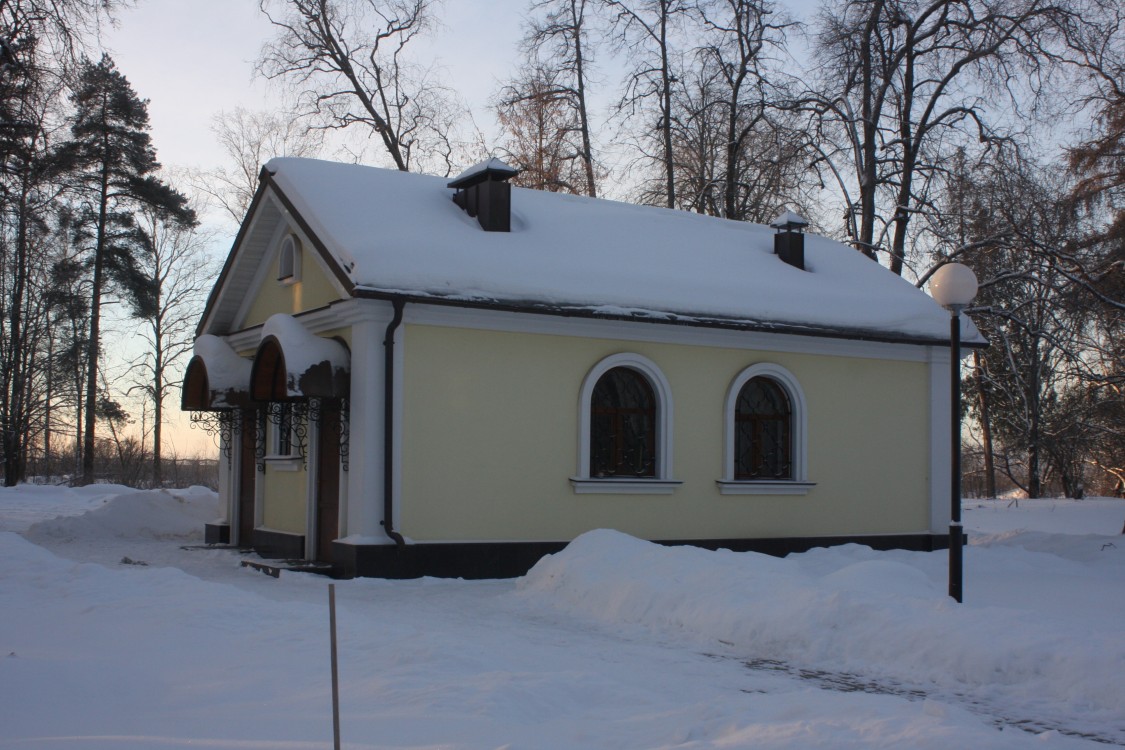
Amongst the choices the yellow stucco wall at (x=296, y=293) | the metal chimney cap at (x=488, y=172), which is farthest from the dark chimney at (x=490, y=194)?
the yellow stucco wall at (x=296, y=293)

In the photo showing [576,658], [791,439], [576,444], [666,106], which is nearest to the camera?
[576,658]

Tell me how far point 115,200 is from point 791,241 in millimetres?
22340

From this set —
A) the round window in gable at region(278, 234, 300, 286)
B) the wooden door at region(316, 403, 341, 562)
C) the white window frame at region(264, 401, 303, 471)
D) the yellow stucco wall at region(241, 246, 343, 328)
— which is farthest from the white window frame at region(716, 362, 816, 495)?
the round window in gable at region(278, 234, 300, 286)

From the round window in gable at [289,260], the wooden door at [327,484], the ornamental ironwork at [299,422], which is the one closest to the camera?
the ornamental ironwork at [299,422]

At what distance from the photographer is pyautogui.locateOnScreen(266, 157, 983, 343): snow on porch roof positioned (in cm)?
1303

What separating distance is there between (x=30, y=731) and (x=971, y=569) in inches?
443

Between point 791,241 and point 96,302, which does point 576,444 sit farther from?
point 96,302

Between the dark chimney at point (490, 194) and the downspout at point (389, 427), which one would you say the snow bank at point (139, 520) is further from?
the dark chimney at point (490, 194)

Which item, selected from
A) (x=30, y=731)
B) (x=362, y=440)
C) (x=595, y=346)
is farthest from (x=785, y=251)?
(x=30, y=731)

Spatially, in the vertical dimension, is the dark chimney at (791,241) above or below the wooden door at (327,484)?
above

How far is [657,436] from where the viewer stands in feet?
47.6

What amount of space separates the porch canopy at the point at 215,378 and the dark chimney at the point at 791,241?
837cm

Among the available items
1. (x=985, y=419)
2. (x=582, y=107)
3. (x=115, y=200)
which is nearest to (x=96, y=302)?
(x=115, y=200)

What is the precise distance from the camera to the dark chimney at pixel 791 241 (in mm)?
17734
